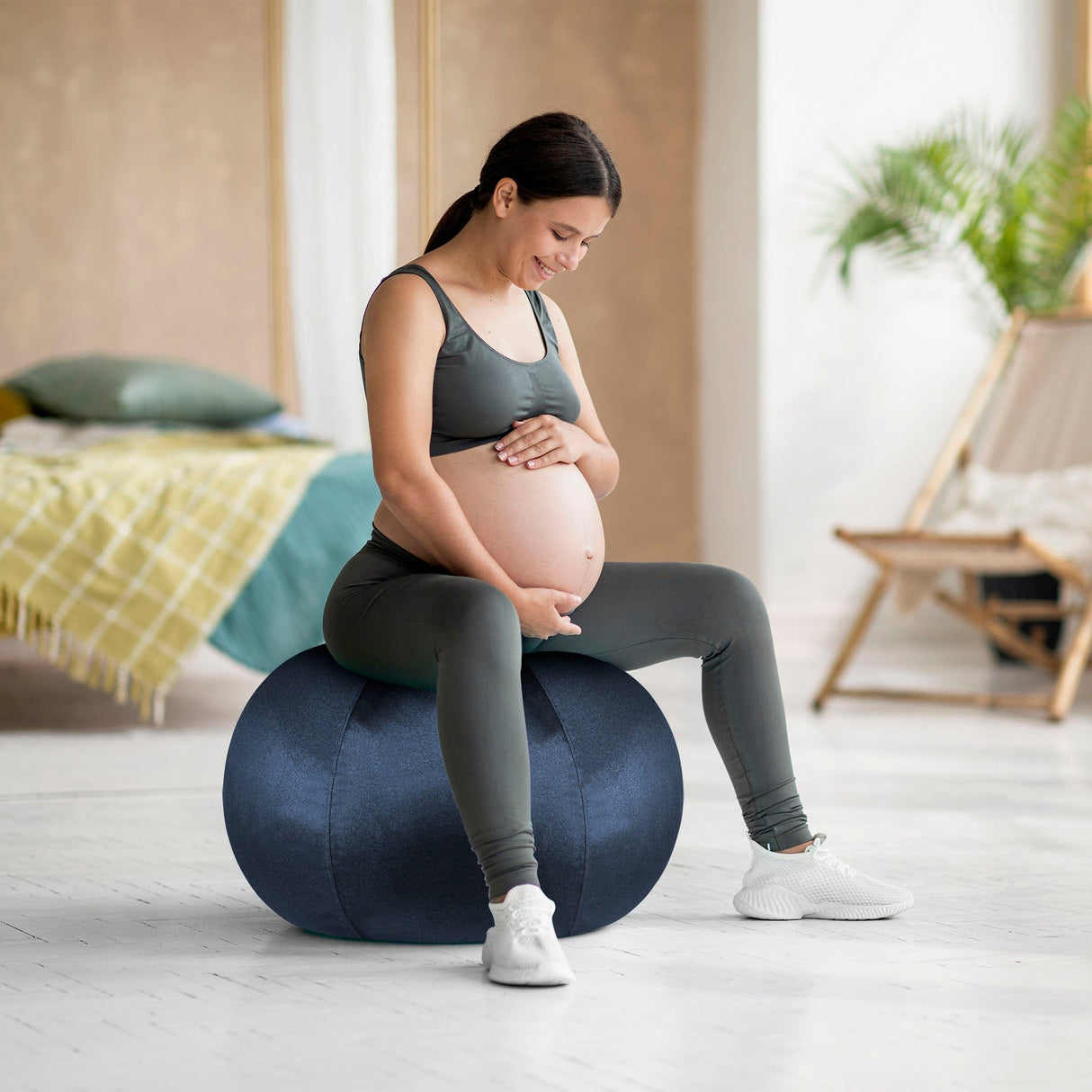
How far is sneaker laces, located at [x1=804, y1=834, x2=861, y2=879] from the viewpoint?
5.82 feet

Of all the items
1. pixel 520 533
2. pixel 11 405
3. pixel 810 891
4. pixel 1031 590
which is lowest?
pixel 1031 590

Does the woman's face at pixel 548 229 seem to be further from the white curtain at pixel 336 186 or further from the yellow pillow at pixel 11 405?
the yellow pillow at pixel 11 405

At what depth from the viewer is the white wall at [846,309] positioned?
485 centimetres

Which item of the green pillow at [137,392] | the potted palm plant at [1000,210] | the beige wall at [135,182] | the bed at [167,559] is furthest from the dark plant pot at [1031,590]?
the beige wall at [135,182]

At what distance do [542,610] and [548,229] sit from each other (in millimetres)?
412

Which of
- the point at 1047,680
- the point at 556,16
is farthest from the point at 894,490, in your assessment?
the point at 556,16

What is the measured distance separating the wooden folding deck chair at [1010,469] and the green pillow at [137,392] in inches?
66.0

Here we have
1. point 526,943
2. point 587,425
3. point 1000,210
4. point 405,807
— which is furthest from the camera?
point 1000,210

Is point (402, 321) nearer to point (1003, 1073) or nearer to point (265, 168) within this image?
point (1003, 1073)

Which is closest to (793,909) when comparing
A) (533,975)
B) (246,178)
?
(533,975)

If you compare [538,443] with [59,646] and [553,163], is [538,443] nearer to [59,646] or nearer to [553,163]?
[553,163]

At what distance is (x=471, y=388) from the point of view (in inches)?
66.9

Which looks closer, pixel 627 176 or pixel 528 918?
pixel 528 918

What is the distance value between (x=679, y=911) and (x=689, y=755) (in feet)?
3.95
